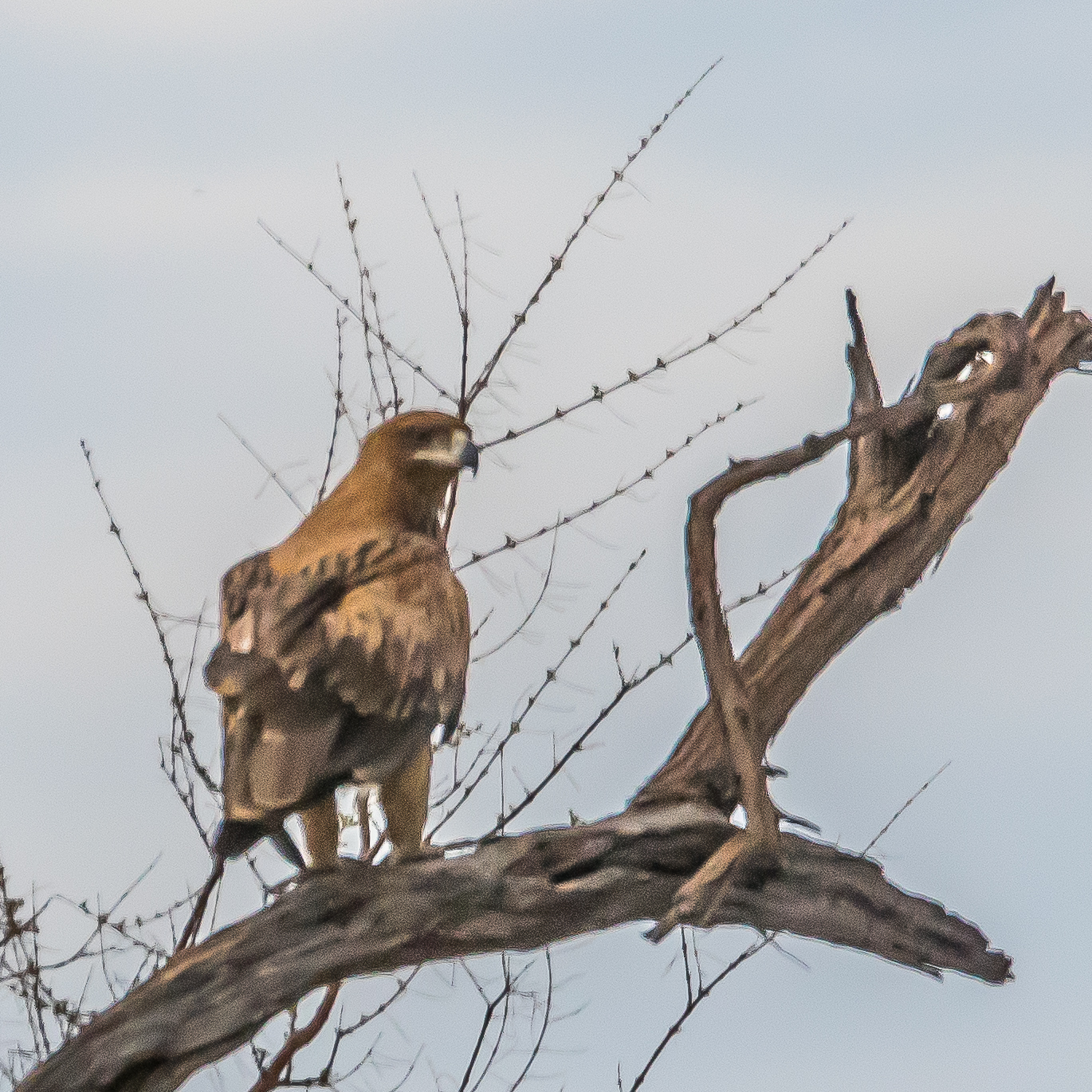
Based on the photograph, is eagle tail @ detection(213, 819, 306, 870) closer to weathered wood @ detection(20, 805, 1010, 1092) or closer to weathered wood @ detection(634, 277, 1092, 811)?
weathered wood @ detection(20, 805, 1010, 1092)

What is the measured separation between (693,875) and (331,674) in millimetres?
1063

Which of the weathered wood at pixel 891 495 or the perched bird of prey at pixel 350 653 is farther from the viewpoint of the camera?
the weathered wood at pixel 891 495

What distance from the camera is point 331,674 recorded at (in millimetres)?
3449

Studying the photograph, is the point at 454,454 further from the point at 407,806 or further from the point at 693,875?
the point at 693,875

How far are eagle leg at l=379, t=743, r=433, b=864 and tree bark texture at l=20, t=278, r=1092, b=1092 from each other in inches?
1.8

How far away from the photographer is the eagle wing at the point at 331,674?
11.2 ft

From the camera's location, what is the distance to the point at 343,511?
3.83 m

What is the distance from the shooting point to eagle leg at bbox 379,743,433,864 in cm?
363

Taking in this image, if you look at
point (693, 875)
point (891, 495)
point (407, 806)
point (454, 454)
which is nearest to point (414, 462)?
point (454, 454)

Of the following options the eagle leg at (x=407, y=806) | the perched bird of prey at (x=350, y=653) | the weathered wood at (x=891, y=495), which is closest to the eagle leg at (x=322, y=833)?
the perched bird of prey at (x=350, y=653)

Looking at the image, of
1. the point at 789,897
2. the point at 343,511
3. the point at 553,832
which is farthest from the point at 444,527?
the point at 789,897

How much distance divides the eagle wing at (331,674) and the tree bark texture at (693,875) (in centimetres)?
36

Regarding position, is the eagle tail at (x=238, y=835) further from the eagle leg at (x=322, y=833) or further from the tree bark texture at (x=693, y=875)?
the tree bark texture at (x=693, y=875)

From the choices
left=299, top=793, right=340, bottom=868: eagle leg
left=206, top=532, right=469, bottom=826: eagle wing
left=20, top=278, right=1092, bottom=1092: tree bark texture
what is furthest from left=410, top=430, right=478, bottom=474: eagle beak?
left=299, top=793, right=340, bottom=868: eagle leg
